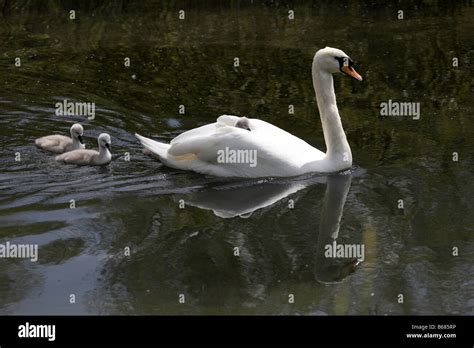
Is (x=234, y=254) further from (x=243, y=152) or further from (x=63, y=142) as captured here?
(x=63, y=142)

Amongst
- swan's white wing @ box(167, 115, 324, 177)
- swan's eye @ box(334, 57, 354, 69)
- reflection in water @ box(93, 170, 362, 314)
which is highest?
swan's eye @ box(334, 57, 354, 69)

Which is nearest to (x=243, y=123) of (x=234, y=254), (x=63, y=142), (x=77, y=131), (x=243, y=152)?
(x=243, y=152)

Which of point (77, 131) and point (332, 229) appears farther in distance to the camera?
point (77, 131)

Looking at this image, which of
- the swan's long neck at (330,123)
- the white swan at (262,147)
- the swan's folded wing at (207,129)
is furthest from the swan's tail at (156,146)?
the swan's long neck at (330,123)

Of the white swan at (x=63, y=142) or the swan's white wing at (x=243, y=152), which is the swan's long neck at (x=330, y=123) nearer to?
the swan's white wing at (x=243, y=152)

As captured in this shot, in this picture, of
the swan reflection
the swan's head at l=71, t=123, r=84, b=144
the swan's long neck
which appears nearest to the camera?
the swan reflection

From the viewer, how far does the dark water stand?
24.0 feet

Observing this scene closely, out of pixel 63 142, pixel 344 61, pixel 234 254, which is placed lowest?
pixel 234 254

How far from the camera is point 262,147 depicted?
9.42 m

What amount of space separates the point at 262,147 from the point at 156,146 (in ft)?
3.80

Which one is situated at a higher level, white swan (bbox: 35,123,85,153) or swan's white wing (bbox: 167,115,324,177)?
white swan (bbox: 35,123,85,153)

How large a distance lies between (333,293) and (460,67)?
667 centimetres

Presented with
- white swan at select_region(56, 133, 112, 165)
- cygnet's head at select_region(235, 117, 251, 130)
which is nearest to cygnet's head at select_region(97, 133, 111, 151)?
white swan at select_region(56, 133, 112, 165)

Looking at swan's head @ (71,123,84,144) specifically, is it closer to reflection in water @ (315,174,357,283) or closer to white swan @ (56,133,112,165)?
white swan @ (56,133,112,165)
